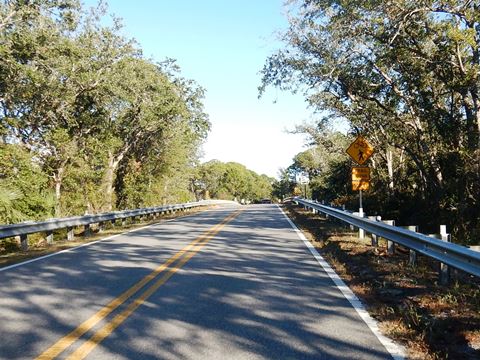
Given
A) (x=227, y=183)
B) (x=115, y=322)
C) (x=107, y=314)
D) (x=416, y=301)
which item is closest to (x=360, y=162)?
(x=416, y=301)

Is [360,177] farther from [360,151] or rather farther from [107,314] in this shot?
[107,314]

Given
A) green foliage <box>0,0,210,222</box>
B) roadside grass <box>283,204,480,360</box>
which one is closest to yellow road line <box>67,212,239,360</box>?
roadside grass <box>283,204,480,360</box>

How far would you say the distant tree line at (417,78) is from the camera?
1454 cm

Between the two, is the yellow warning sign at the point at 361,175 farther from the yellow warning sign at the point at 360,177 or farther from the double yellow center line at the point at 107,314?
the double yellow center line at the point at 107,314

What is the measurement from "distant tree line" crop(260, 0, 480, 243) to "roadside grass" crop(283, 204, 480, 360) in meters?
6.01

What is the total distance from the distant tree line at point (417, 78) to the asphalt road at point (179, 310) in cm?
783

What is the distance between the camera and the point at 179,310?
21.0 feet

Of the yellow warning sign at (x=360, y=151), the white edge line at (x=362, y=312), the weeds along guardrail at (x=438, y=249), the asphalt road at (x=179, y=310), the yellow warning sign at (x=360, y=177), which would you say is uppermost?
the yellow warning sign at (x=360, y=151)

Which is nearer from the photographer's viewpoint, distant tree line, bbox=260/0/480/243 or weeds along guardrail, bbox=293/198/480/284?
weeds along guardrail, bbox=293/198/480/284

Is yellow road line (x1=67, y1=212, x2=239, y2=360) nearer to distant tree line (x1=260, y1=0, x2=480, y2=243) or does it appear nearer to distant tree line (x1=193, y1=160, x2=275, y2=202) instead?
distant tree line (x1=260, y1=0, x2=480, y2=243)

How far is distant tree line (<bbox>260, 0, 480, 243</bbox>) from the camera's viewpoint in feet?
47.7

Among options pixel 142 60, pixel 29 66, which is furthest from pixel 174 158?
pixel 29 66

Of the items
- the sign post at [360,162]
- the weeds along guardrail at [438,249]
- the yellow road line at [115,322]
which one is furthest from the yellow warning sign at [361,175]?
the yellow road line at [115,322]

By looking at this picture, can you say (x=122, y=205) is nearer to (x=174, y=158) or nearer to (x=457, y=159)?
(x=174, y=158)
